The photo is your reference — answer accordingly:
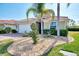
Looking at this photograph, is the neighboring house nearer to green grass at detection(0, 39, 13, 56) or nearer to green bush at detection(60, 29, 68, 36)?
green bush at detection(60, 29, 68, 36)

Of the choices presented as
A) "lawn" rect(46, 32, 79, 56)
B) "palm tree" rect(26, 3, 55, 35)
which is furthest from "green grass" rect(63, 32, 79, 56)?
"palm tree" rect(26, 3, 55, 35)

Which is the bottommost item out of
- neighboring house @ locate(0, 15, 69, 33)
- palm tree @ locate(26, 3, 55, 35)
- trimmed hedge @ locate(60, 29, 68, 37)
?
trimmed hedge @ locate(60, 29, 68, 37)

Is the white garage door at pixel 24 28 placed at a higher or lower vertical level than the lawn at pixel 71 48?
higher

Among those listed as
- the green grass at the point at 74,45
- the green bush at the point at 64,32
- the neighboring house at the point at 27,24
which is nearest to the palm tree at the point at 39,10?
the neighboring house at the point at 27,24

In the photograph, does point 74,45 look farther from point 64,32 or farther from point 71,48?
point 64,32

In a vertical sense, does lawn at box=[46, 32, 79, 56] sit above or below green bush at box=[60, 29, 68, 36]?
below

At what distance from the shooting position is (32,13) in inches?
115

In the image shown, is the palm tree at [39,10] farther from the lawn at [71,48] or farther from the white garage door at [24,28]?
the lawn at [71,48]

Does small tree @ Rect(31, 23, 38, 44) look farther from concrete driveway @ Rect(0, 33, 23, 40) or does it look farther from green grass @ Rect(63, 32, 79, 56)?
green grass @ Rect(63, 32, 79, 56)

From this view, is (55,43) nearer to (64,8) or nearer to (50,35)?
(50,35)

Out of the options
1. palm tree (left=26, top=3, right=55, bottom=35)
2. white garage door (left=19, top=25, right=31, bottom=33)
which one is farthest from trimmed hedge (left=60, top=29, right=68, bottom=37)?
white garage door (left=19, top=25, right=31, bottom=33)

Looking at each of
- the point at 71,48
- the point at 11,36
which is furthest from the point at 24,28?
the point at 71,48

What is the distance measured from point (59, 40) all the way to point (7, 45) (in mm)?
610

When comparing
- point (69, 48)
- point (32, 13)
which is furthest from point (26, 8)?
point (69, 48)
